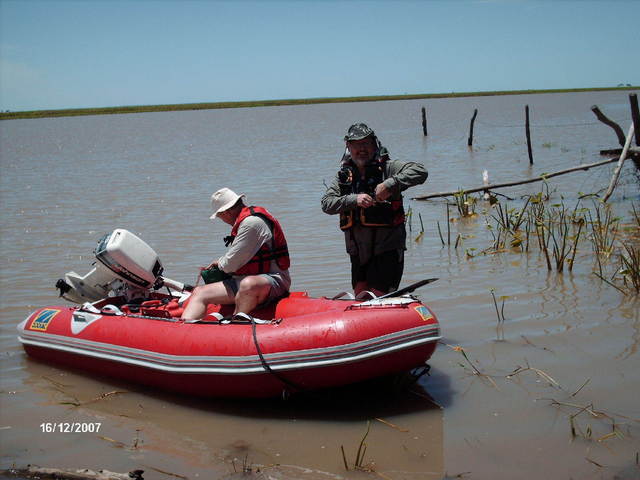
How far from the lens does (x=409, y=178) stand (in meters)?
4.91

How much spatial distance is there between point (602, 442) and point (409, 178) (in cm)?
208

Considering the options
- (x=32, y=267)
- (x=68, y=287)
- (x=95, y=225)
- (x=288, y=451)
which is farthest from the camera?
(x=95, y=225)

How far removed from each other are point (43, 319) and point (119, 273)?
0.75 m

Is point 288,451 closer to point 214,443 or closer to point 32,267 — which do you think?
point 214,443

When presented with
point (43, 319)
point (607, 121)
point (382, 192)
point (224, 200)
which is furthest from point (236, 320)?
point (607, 121)

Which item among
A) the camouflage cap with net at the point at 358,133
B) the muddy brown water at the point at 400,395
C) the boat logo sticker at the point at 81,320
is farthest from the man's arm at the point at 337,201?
the boat logo sticker at the point at 81,320

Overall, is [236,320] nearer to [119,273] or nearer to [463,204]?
[119,273]

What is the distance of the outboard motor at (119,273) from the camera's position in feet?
18.9

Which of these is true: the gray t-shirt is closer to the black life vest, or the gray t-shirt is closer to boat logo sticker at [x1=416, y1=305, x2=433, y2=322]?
the black life vest

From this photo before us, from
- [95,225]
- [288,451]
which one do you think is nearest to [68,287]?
[288,451]

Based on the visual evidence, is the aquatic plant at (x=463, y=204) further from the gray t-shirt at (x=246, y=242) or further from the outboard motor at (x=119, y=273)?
the gray t-shirt at (x=246, y=242)

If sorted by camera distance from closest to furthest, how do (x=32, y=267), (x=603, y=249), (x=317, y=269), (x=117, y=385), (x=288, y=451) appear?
(x=288, y=451) → (x=117, y=385) → (x=603, y=249) → (x=317, y=269) → (x=32, y=267)

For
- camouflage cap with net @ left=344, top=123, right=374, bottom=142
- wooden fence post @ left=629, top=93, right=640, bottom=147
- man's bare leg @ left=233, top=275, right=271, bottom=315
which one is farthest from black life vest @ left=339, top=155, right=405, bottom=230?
wooden fence post @ left=629, top=93, right=640, bottom=147

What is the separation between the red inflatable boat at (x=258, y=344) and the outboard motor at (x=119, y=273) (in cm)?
36
